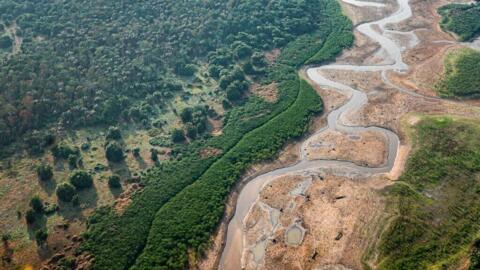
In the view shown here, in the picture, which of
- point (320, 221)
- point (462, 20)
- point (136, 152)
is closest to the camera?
point (320, 221)

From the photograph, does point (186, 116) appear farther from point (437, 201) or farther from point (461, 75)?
point (461, 75)

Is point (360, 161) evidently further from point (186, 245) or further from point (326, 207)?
point (186, 245)

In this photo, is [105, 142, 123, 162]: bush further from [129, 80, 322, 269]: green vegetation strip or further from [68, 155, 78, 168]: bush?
[129, 80, 322, 269]: green vegetation strip

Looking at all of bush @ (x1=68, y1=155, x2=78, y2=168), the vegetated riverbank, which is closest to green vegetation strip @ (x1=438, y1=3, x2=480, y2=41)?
the vegetated riverbank

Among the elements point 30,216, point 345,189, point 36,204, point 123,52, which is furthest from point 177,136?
point 123,52

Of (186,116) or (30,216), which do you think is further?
(186,116)

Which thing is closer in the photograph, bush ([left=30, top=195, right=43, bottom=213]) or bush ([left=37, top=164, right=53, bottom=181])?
bush ([left=30, top=195, right=43, bottom=213])

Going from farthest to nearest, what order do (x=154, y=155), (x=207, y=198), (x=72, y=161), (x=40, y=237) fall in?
(x=154, y=155) < (x=72, y=161) < (x=207, y=198) < (x=40, y=237)
